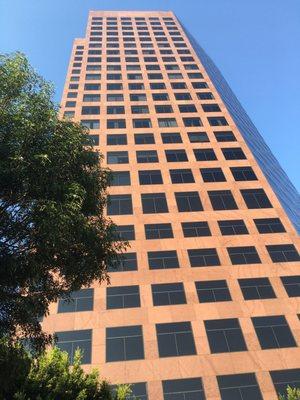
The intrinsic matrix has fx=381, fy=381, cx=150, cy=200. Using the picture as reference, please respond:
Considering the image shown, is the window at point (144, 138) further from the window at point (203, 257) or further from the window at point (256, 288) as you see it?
the window at point (256, 288)

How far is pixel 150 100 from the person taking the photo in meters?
53.2

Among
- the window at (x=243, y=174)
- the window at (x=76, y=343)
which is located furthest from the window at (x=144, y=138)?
the window at (x=76, y=343)

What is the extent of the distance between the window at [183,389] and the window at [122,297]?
640cm

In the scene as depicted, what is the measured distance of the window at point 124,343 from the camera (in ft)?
86.7

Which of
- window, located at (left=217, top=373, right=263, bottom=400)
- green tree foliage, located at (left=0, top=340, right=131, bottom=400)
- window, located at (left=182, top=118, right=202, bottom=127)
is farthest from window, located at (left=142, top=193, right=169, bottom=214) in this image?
green tree foliage, located at (left=0, top=340, right=131, bottom=400)

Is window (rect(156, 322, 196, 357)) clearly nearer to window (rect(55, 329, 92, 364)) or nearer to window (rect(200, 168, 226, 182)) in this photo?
window (rect(55, 329, 92, 364))

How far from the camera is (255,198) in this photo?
3906 cm

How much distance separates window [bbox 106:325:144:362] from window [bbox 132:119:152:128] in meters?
27.6

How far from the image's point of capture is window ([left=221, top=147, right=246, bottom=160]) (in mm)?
43938

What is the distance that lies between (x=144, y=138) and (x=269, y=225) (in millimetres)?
18633

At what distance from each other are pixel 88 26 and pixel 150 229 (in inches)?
2197

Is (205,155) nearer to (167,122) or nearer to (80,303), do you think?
(167,122)

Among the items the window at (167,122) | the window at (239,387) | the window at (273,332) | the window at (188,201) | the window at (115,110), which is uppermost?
the window at (115,110)

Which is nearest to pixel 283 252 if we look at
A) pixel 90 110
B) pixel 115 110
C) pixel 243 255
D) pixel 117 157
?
pixel 243 255
